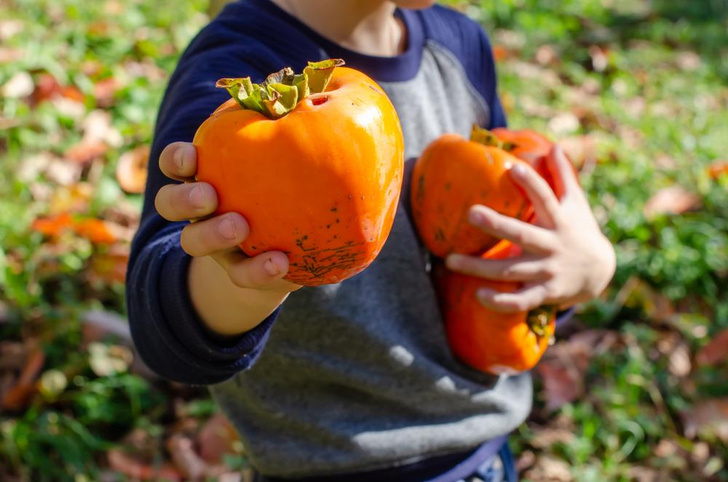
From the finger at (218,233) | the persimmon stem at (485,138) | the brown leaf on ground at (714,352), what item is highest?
the finger at (218,233)

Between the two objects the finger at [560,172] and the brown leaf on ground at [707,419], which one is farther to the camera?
the brown leaf on ground at [707,419]

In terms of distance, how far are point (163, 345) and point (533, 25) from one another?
14.1 ft

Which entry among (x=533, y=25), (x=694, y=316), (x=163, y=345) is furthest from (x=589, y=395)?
(x=533, y=25)

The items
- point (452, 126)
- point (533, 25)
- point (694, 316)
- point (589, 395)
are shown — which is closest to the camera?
point (452, 126)

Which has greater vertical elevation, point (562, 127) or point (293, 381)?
point (293, 381)

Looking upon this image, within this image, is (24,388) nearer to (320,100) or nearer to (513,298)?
(513,298)

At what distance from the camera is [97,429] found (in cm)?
251

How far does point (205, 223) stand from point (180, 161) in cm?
8

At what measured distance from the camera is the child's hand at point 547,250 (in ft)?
5.33

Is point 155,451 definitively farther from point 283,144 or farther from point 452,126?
point 283,144

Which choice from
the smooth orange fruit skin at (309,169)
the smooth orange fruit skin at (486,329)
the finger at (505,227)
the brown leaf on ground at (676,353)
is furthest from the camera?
the brown leaf on ground at (676,353)

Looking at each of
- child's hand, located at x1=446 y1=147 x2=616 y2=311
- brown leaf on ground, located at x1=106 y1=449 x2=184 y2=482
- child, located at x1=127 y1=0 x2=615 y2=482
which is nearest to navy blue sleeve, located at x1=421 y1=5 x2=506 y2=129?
child, located at x1=127 y1=0 x2=615 y2=482

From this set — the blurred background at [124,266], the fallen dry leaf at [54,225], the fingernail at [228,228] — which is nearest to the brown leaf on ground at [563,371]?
the blurred background at [124,266]

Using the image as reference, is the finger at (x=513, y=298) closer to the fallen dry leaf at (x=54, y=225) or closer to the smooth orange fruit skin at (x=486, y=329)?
the smooth orange fruit skin at (x=486, y=329)
